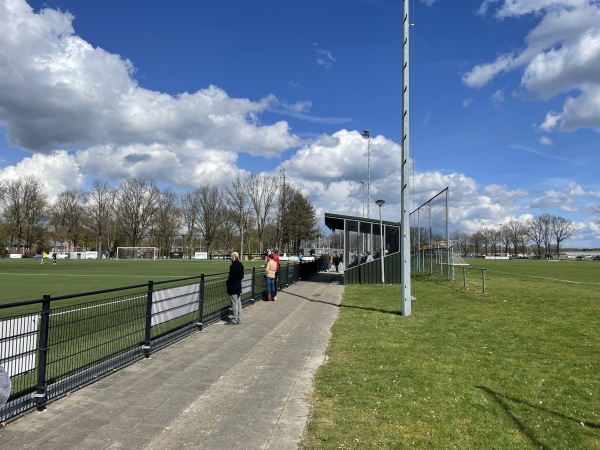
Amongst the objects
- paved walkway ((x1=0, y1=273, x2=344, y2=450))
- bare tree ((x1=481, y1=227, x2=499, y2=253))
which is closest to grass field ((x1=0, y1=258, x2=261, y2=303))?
paved walkway ((x1=0, y1=273, x2=344, y2=450))

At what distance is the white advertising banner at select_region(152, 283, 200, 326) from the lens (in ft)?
25.7

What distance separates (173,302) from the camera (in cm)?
850

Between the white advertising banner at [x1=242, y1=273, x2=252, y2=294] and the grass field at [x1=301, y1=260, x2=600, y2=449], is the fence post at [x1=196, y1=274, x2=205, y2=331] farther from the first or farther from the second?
the white advertising banner at [x1=242, y1=273, x2=252, y2=294]

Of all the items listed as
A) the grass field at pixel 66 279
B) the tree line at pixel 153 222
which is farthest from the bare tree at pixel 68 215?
the grass field at pixel 66 279

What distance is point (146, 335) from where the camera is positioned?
739 cm

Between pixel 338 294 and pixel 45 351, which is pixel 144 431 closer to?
pixel 45 351

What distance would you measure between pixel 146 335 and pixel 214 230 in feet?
290

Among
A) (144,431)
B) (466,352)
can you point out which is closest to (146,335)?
(144,431)

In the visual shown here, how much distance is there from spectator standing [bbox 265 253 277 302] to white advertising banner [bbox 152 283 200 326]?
586 centimetres

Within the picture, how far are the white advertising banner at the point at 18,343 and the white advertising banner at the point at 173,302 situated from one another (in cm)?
272

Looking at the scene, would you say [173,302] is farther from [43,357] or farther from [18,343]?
[18,343]

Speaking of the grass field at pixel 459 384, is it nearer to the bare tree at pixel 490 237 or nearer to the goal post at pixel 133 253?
the goal post at pixel 133 253

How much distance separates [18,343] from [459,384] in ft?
16.7

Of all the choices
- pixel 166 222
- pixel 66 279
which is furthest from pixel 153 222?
pixel 66 279
